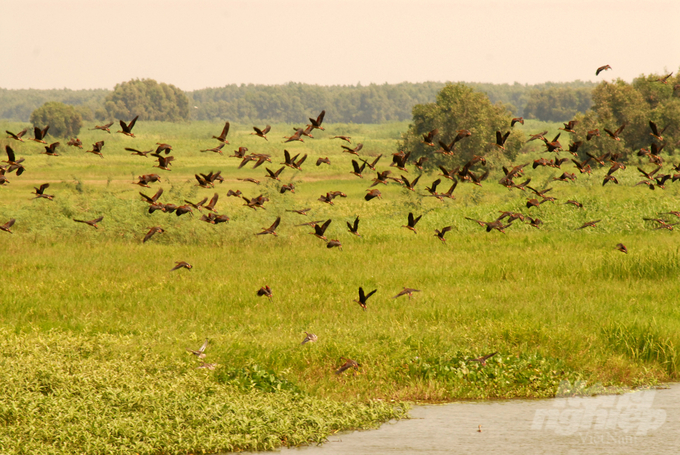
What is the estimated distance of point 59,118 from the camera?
94812 mm

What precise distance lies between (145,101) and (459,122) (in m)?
115

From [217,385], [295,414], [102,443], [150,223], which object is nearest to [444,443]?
[295,414]

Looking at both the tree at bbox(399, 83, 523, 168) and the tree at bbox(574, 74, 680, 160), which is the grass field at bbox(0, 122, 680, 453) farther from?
the tree at bbox(399, 83, 523, 168)

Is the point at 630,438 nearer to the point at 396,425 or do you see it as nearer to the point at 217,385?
the point at 396,425

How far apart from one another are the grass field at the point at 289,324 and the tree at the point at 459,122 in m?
29.4

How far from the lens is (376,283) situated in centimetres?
1827

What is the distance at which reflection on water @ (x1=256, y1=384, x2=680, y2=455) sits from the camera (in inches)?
371

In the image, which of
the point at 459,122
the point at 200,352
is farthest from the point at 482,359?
the point at 459,122

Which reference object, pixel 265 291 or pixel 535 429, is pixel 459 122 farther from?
pixel 535 429

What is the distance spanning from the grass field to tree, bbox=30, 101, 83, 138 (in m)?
73.2

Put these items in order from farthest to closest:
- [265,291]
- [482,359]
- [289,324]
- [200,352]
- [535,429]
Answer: [265,291] < [289,324] < [482,359] < [200,352] < [535,429]

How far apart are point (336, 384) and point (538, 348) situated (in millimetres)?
3903

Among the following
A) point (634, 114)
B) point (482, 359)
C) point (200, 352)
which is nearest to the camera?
point (200, 352)

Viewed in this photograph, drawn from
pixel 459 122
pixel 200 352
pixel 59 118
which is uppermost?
pixel 459 122
